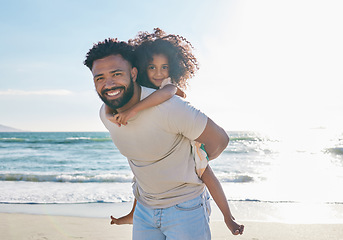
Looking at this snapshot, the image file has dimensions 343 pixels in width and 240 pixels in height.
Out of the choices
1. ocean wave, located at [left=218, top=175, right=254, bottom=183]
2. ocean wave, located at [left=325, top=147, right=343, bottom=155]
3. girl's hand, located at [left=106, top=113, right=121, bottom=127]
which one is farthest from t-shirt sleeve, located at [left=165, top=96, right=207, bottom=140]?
ocean wave, located at [left=325, top=147, right=343, bottom=155]

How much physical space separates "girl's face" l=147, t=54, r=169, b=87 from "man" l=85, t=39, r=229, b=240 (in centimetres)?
79

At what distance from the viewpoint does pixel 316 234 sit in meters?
4.72

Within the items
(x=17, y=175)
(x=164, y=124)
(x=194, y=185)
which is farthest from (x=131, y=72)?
(x=17, y=175)

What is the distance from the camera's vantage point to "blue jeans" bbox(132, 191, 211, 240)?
6.07 ft

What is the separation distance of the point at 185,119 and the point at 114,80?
1.51 ft

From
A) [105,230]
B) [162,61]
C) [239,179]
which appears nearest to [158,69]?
[162,61]

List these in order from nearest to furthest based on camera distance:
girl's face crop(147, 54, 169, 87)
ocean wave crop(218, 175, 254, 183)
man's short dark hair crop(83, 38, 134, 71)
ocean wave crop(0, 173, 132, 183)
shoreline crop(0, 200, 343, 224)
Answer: man's short dark hair crop(83, 38, 134, 71) → girl's face crop(147, 54, 169, 87) → shoreline crop(0, 200, 343, 224) → ocean wave crop(218, 175, 254, 183) → ocean wave crop(0, 173, 132, 183)

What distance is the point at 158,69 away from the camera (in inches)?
114

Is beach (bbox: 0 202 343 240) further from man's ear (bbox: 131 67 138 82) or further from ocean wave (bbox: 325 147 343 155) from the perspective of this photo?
ocean wave (bbox: 325 147 343 155)

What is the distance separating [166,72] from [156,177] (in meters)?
1.23

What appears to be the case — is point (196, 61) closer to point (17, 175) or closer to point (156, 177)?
point (156, 177)

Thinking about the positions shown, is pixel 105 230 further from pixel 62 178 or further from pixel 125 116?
pixel 62 178

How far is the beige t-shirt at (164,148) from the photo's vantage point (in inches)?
70.8

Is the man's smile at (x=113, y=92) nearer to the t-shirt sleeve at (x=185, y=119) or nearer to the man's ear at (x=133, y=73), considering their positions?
the man's ear at (x=133, y=73)
